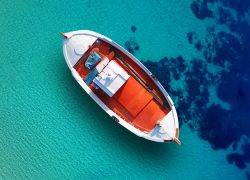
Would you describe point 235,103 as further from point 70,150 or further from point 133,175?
point 70,150

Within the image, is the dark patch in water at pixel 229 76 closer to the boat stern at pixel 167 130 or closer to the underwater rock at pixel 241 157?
the underwater rock at pixel 241 157

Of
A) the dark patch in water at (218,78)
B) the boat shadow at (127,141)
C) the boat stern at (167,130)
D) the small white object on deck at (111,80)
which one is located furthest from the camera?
the dark patch in water at (218,78)

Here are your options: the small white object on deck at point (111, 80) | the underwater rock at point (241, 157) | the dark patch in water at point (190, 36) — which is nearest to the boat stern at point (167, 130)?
the small white object on deck at point (111, 80)

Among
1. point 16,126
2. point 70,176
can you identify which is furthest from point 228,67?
point 16,126

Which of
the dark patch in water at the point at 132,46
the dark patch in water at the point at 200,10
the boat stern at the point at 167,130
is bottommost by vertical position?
the boat stern at the point at 167,130

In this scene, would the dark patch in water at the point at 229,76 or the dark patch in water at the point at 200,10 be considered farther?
the dark patch in water at the point at 200,10

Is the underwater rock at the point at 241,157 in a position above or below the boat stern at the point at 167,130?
above

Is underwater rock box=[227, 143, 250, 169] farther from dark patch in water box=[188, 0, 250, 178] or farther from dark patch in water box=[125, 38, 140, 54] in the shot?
dark patch in water box=[125, 38, 140, 54]

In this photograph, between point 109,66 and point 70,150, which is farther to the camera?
point 70,150
